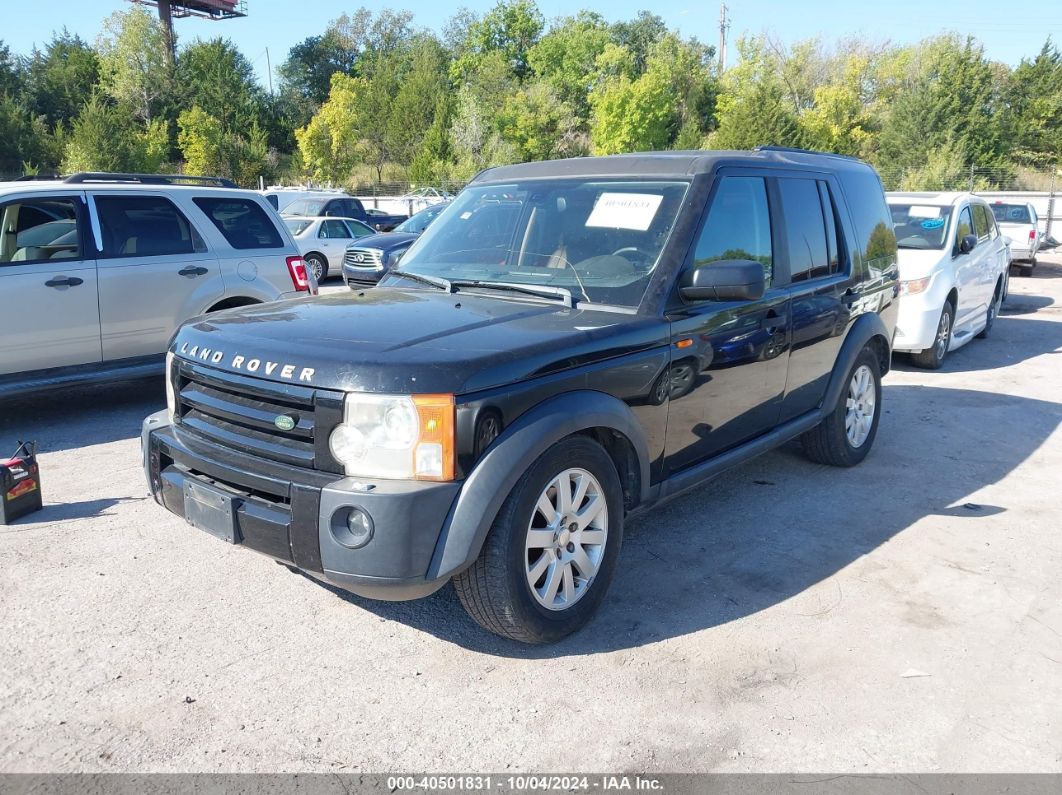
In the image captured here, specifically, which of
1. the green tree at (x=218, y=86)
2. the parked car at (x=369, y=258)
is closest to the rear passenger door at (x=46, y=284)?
the parked car at (x=369, y=258)

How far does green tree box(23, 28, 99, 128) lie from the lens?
60031 millimetres

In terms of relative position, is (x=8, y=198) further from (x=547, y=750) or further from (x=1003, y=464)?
(x=1003, y=464)

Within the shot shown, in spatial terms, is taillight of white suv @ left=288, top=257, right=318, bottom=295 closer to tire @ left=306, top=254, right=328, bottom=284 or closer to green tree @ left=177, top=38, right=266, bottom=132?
tire @ left=306, top=254, right=328, bottom=284

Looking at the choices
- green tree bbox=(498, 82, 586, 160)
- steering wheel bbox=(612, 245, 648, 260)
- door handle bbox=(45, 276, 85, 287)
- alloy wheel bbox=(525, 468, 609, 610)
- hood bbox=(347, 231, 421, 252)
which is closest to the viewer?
alloy wheel bbox=(525, 468, 609, 610)

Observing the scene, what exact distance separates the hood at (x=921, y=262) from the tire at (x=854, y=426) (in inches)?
144

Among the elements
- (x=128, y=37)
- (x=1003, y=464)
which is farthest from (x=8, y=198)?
(x=128, y=37)

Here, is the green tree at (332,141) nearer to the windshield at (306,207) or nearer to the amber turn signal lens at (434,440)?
the windshield at (306,207)

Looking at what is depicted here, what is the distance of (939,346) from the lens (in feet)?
31.2

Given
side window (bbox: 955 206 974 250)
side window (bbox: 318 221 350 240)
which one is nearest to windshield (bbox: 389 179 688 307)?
side window (bbox: 955 206 974 250)

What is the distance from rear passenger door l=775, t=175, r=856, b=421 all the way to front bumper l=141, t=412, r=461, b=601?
2731 millimetres

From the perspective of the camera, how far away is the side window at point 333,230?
60.5 feet

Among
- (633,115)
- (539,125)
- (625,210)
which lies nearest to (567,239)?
(625,210)

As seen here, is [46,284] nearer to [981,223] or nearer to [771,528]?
[771,528]

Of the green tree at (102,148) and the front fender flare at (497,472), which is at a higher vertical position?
the green tree at (102,148)
